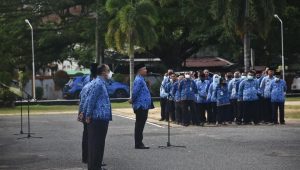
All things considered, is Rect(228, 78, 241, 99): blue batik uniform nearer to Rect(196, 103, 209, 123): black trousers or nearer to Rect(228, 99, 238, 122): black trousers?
Rect(228, 99, 238, 122): black trousers

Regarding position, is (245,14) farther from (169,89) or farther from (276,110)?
(276,110)

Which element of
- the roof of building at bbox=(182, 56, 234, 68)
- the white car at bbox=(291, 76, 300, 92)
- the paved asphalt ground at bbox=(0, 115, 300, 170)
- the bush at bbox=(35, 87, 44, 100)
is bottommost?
the paved asphalt ground at bbox=(0, 115, 300, 170)

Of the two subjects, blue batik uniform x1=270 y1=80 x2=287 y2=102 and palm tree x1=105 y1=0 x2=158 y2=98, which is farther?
palm tree x1=105 y1=0 x2=158 y2=98

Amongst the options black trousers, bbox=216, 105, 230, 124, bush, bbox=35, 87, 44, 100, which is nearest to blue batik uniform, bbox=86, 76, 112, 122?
black trousers, bbox=216, 105, 230, 124

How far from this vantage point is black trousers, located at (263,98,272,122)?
76.0 feet

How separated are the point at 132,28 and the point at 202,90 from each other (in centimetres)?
2083

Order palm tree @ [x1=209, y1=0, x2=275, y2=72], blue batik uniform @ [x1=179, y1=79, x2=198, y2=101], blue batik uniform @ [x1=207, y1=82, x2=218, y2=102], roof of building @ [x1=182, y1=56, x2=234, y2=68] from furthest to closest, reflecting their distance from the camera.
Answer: roof of building @ [x1=182, y1=56, x2=234, y2=68], palm tree @ [x1=209, y1=0, x2=275, y2=72], blue batik uniform @ [x1=207, y1=82, x2=218, y2=102], blue batik uniform @ [x1=179, y1=79, x2=198, y2=101]

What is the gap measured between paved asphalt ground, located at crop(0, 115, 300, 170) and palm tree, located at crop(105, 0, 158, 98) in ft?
70.8

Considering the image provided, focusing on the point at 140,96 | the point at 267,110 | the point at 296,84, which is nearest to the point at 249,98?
the point at 267,110

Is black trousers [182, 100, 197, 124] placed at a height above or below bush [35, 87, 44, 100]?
below

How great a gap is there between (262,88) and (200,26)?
3003 centimetres

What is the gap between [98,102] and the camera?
11.6 meters

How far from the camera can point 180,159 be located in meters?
13.5

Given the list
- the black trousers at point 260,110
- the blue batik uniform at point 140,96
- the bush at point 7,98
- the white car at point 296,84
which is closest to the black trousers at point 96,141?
the blue batik uniform at point 140,96
